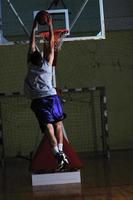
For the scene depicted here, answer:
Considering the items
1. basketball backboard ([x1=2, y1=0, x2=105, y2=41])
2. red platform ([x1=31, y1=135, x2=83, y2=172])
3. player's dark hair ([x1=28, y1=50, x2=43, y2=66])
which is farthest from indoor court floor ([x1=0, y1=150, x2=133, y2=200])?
basketball backboard ([x1=2, y1=0, x2=105, y2=41])

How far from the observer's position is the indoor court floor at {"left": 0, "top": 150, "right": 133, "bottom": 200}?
5946 mm

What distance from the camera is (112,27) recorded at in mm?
10992

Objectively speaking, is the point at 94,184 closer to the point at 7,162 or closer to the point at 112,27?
the point at 7,162

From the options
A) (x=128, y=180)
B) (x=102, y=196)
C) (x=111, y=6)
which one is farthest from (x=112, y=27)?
(x=102, y=196)

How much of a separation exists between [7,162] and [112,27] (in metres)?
3.49

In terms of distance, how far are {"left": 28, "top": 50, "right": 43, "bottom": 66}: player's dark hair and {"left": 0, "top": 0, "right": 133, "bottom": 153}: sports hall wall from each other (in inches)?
216

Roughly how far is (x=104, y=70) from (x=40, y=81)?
19.0 feet

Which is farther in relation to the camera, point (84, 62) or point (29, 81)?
point (84, 62)

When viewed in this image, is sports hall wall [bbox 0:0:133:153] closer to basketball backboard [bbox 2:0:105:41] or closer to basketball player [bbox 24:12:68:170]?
basketball backboard [bbox 2:0:105:41]

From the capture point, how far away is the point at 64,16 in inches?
303

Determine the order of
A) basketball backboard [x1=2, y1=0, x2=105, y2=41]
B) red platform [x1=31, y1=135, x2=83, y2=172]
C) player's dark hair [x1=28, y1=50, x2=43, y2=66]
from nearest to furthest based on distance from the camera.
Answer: player's dark hair [x1=28, y1=50, x2=43, y2=66], red platform [x1=31, y1=135, x2=83, y2=172], basketball backboard [x1=2, y1=0, x2=105, y2=41]

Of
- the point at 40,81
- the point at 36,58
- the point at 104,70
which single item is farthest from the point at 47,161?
the point at 104,70

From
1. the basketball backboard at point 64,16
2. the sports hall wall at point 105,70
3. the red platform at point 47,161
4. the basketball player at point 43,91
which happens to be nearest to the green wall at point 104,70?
the sports hall wall at point 105,70

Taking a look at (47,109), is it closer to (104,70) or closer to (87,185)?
(87,185)
